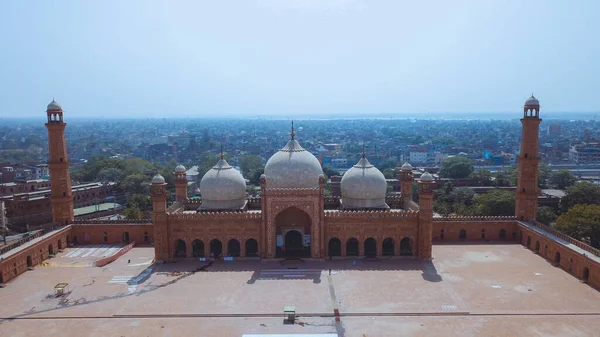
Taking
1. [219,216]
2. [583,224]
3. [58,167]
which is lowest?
[583,224]

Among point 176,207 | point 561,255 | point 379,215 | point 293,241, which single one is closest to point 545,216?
point 561,255

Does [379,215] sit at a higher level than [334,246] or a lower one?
higher

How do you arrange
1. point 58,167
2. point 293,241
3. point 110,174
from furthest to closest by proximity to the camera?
point 110,174 < point 58,167 < point 293,241

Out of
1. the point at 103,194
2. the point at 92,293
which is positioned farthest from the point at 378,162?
the point at 92,293

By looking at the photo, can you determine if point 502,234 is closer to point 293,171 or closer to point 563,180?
point 293,171

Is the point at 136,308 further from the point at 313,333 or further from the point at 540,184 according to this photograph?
the point at 540,184

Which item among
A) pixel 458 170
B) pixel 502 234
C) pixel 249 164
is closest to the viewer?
pixel 502 234

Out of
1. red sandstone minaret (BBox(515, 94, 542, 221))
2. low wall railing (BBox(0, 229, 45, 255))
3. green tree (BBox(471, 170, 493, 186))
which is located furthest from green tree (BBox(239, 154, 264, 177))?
red sandstone minaret (BBox(515, 94, 542, 221))
